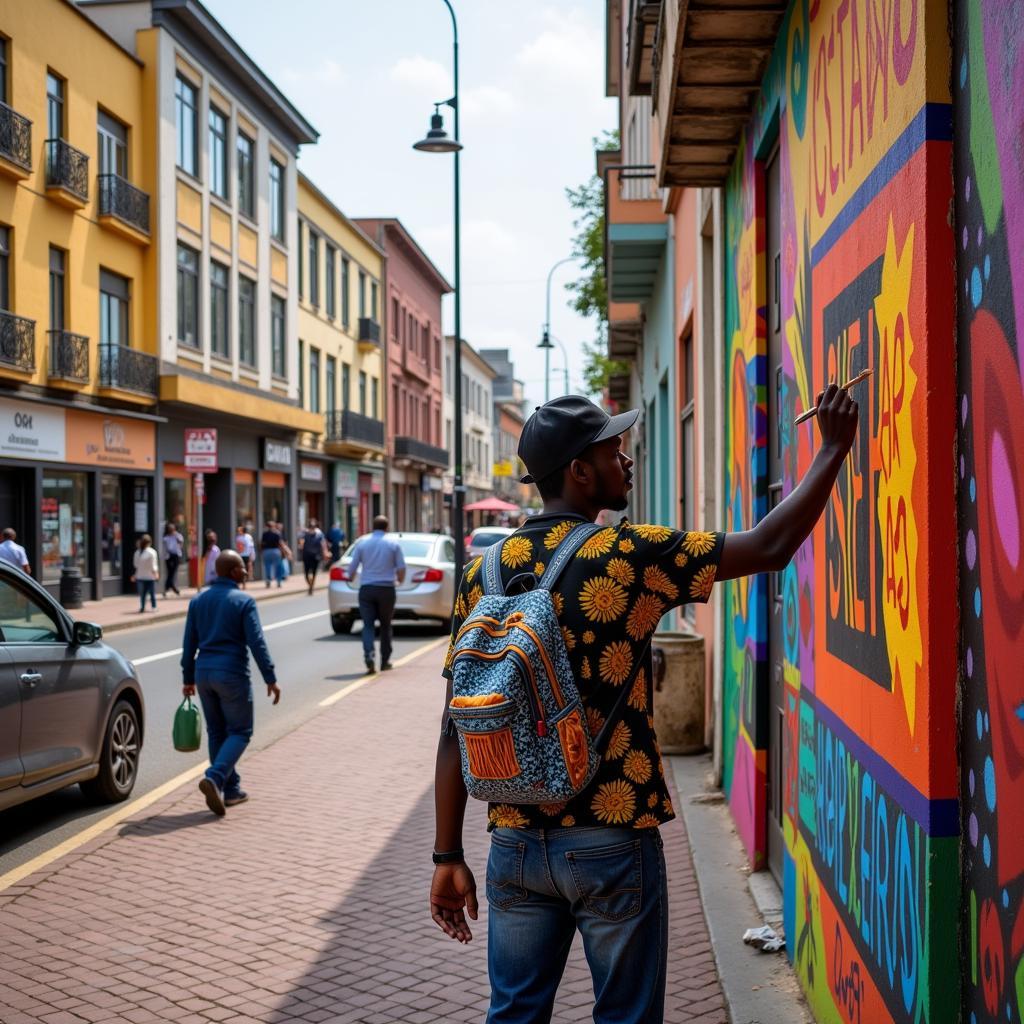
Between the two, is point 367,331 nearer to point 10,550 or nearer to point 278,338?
point 278,338

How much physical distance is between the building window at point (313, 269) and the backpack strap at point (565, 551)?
4401cm

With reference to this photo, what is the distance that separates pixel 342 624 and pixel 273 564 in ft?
47.4

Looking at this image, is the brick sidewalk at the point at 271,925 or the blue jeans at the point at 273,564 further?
the blue jeans at the point at 273,564

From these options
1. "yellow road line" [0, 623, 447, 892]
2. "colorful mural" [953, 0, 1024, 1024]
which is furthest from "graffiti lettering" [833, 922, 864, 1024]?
"yellow road line" [0, 623, 447, 892]

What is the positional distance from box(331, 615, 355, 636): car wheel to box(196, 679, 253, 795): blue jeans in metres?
11.8

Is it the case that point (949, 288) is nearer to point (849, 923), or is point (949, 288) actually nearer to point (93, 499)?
point (849, 923)

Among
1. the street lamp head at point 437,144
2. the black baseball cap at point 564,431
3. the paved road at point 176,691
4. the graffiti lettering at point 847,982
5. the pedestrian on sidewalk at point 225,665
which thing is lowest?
the paved road at point 176,691

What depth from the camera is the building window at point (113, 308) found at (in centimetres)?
2877

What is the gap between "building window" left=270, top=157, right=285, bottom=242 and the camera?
40781mm

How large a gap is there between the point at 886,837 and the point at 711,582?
1.00 metres

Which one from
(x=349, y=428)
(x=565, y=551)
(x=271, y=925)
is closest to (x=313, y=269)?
(x=349, y=428)

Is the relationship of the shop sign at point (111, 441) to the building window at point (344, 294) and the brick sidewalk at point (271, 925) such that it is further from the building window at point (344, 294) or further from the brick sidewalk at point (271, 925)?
the building window at point (344, 294)

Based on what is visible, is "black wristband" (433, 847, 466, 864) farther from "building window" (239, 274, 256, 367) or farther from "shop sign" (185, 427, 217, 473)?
"building window" (239, 274, 256, 367)

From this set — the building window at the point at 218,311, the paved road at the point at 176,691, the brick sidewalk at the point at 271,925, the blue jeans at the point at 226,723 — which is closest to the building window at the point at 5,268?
the paved road at the point at 176,691
